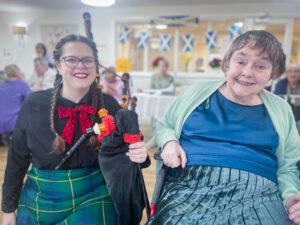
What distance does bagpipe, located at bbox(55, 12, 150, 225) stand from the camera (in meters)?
0.91

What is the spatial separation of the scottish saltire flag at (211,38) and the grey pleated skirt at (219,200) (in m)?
4.60

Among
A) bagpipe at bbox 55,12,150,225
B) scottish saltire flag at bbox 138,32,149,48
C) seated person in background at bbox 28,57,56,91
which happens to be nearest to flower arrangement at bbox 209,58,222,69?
scottish saltire flag at bbox 138,32,149,48

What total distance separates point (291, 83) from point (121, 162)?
8.74 ft

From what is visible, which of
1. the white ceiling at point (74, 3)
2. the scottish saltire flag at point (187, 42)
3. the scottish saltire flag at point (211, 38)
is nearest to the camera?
the white ceiling at point (74, 3)

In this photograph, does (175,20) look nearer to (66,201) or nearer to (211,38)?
(211,38)

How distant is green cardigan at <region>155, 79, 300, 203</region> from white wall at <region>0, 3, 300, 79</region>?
4.23 meters

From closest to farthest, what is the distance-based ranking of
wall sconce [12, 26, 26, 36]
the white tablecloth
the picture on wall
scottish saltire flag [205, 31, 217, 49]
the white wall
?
the white tablecloth < the white wall < scottish saltire flag [205, 31, 217, 49] < the picture on wall < wall sconce [12, 26, 26, 36]

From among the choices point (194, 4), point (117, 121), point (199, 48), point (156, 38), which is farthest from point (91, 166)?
point (199, 48)

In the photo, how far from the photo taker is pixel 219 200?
0.94 meters

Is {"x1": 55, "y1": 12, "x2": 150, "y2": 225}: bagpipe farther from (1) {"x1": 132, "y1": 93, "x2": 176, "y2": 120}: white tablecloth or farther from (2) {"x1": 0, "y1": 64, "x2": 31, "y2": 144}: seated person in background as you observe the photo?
(2) {"x1": 0, "y1": 64, "x2": 31, "y2": 144}: seated person in background

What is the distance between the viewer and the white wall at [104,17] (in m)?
4.88

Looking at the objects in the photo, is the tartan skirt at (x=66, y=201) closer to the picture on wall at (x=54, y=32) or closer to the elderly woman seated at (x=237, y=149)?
the elderly woman seated at (x=237, y=149)

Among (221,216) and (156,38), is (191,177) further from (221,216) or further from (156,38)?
(156,38)

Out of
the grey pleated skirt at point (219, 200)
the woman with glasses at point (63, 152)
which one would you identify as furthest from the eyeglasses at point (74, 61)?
the grey pleated skirt at point (219, 200)
